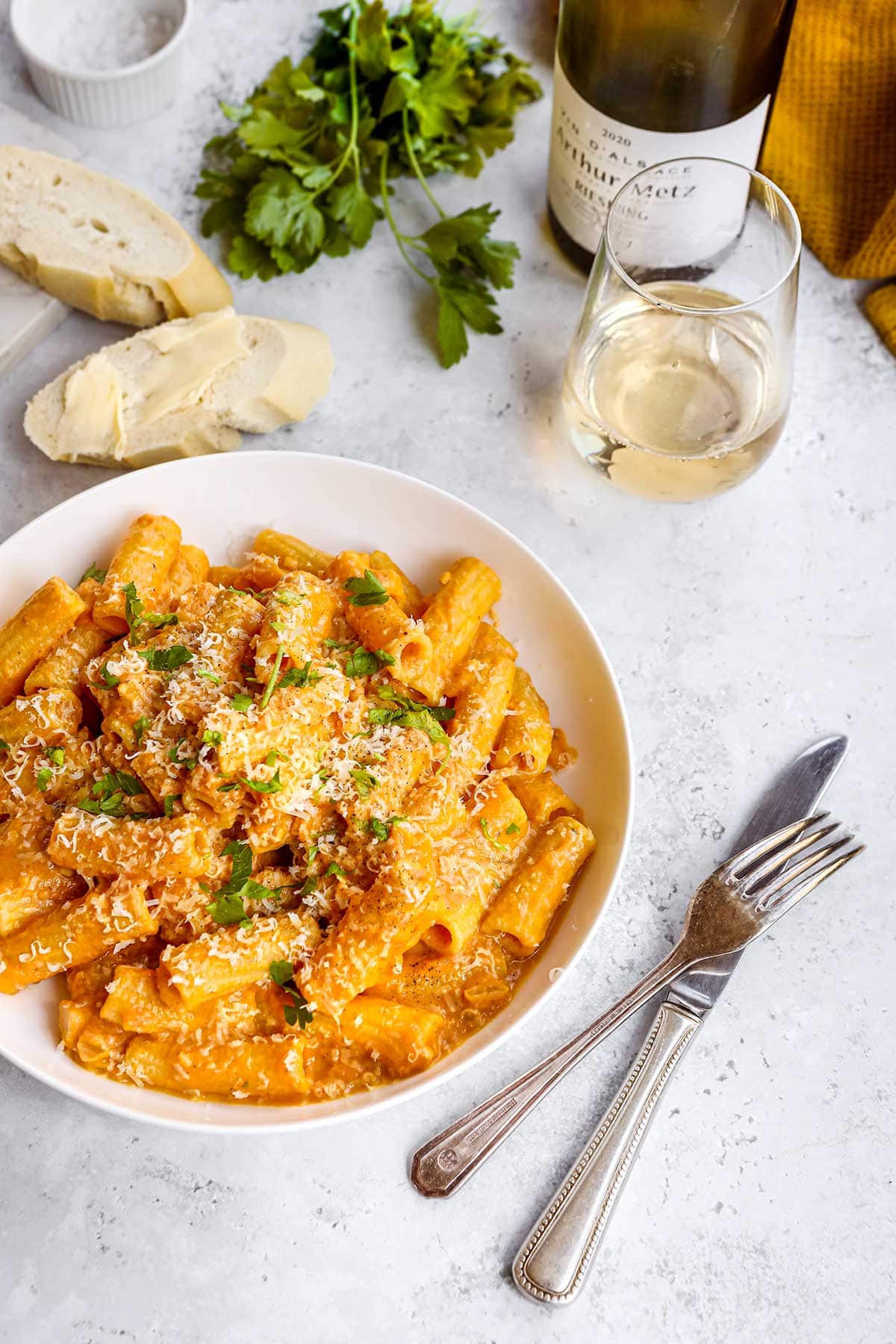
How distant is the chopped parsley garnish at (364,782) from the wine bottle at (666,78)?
1.54 meters

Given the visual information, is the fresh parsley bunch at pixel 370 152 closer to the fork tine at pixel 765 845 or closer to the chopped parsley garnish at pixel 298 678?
the chopped parsley garnish at pixel 298 678

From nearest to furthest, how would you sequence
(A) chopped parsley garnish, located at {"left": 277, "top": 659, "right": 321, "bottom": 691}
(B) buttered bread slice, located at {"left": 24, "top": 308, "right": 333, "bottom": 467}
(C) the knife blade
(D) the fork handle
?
(A) chopped parsley garnish, located at {"left": 277, "top": 659, "right": 321, "bottom": 691} < (D) the fork handle < (C) the knife blade < (B) buttered bread slice, located at {"left": 24, "top": 308, "right": 333, "bottom": 467}

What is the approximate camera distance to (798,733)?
294 cm

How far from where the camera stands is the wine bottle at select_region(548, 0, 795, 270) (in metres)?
2.79

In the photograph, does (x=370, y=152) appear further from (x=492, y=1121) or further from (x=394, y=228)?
(x=492, y=1121)

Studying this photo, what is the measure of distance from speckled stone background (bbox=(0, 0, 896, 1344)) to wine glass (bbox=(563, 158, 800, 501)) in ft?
0.82

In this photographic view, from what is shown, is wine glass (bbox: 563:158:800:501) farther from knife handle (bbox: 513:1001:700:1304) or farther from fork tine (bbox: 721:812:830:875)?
knife handle (bbox: 513:1001:700:1304)

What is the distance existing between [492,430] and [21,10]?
1682 mm

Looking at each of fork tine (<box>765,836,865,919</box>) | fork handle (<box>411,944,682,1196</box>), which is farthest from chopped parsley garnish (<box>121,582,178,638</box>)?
fork tine (<box>765,836,865,919</box>)

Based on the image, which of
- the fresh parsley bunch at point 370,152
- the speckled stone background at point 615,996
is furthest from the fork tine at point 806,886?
the fresh parsley bunch at point 370,152

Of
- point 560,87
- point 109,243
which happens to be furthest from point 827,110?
point 109,243

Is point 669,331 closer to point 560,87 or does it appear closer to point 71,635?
point 560,87

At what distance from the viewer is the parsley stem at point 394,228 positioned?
3254 mm

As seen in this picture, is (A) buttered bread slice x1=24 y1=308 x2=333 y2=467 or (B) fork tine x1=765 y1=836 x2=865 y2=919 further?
(A) buttered bread slice x1=24 y1=308 x2=333 y2=467
